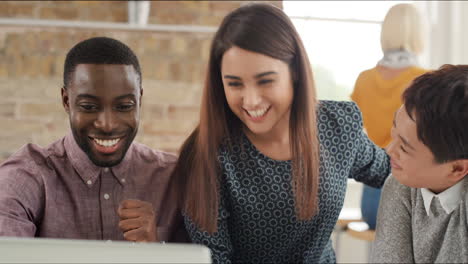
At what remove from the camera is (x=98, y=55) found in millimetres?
1118

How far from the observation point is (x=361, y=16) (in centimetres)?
274

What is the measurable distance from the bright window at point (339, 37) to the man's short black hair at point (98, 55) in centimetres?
166

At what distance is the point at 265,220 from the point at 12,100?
1.65 meters

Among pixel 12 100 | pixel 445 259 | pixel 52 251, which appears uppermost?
pixel 52 251

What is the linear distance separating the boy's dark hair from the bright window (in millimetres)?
1605

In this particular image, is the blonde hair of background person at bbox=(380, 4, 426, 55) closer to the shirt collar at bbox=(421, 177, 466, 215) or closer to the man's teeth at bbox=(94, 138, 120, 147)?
the shirt collar at bbox=(421, 177, 466, 215)

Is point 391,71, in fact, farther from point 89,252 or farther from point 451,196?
point 89,252

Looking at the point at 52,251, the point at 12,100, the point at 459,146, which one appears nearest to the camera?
the point at 52,251

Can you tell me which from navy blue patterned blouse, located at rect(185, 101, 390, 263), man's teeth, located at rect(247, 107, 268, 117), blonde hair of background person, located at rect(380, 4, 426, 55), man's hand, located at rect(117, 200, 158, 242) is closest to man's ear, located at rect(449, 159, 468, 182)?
navy blue patterned blouse, located at rect(185, 101, 390, 263)

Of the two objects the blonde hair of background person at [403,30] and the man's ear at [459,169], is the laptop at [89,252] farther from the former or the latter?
the blonde hair of background person at [403,30]

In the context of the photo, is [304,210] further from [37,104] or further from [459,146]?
[37,104]

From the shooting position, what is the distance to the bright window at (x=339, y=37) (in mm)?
2703

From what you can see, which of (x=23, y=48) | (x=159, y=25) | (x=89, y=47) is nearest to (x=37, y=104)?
(x=23, y=48)

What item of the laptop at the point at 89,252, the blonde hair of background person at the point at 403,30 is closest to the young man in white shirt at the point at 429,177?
the laptop at the point at 89,252
